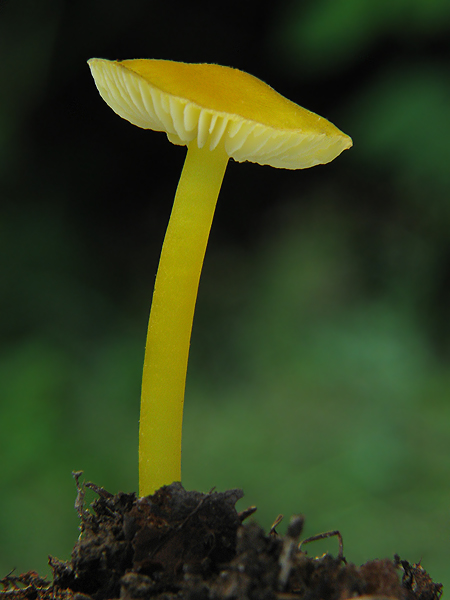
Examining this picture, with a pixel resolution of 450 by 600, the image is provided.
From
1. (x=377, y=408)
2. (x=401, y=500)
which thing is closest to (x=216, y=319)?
(x=377, y=408)

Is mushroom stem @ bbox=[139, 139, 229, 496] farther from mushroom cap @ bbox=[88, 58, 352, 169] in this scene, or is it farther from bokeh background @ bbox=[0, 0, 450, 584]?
bokeh background @ bbox=[0, 0, 450, 584]

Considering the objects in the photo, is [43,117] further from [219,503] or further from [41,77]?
[219,503]

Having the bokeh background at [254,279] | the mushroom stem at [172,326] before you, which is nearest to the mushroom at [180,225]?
the mushroom stem at [172,326]

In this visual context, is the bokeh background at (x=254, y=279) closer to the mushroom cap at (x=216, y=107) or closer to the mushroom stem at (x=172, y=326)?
the mushroom stem at (x=172, y=326)

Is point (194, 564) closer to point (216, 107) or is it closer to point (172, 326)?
point (172, 326)

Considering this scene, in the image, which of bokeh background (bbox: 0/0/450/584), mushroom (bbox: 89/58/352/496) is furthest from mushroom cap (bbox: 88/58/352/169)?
bokeh background (bbox: 0/0/450/584)
